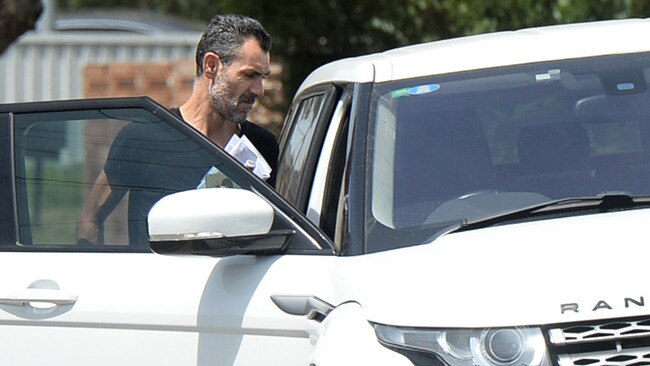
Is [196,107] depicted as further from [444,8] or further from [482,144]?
[444,8]

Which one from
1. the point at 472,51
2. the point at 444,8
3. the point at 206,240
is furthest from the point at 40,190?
the point at 444,8

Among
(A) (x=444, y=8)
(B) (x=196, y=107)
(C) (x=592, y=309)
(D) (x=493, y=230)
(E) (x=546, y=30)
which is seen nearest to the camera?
(C) (x=592, y=309)

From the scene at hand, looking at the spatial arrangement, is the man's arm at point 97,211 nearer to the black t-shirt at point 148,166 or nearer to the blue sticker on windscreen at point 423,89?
the black t-shirt at point 148,166

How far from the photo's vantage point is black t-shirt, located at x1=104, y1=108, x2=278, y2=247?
4.14 metres

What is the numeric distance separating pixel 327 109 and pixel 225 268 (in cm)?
80

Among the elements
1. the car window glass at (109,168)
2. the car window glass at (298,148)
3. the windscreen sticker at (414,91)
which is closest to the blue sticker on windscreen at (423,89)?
the windscreen sticker at (414,91)

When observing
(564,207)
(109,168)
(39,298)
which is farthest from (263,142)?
(564,207)

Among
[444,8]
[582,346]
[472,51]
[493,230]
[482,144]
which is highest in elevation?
[444,8]

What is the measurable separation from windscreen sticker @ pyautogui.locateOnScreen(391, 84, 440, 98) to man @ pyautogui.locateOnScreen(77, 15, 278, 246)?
0.60 metres

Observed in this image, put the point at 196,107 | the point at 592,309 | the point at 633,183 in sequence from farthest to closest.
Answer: the point at 196,107, the point at 633,183, the point at 592,309

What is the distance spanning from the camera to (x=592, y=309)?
3.10m

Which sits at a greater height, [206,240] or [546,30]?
[546,30]

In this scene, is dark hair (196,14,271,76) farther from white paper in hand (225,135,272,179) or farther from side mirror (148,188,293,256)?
side mirror (148,188,293,256)

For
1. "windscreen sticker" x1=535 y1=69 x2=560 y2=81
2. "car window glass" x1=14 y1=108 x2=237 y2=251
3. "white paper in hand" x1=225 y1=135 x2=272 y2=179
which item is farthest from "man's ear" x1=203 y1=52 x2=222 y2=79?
"windscreen sticker" x1=535 y1=69 x2=560 y2=81
